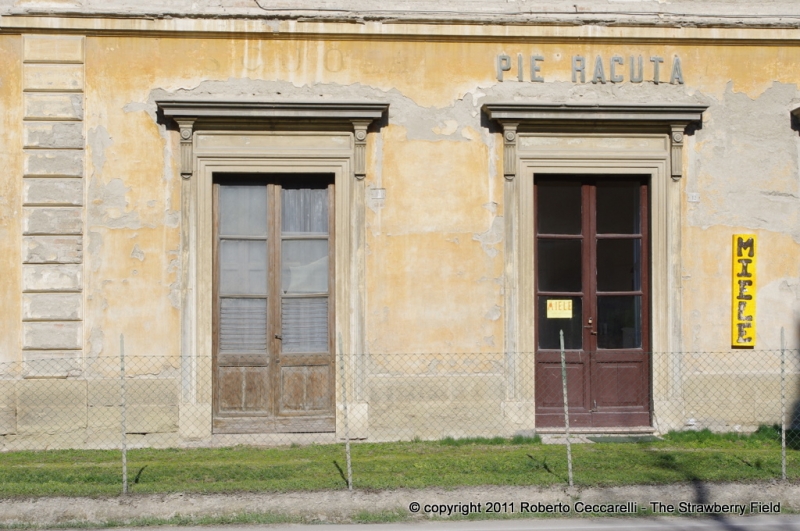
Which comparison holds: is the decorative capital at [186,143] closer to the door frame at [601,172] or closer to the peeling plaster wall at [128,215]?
the peeling plaster wall at [128,215]

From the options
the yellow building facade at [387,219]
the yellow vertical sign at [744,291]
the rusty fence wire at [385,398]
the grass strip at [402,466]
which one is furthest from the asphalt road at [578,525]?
the yellow vertical sign at [744,291]

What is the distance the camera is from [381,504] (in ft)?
25.9

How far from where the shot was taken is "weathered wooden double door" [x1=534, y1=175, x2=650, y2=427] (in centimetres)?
1109

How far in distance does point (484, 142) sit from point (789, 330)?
421 cm

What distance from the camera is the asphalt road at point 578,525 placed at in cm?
746

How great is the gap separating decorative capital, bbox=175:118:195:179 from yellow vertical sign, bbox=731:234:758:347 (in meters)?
6.32

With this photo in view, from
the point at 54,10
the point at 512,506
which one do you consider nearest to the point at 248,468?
the point at 512,506

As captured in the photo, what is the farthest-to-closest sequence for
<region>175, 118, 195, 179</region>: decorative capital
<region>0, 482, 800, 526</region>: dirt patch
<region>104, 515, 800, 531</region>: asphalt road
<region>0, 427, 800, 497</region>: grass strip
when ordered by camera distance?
<region>175, 118, 195, 179</region>: decorative capital → <region>0, 427, 800, 497</region>: grass strip → <region>0, 482, 800, 526</region>: dirt patch → <region>104, 515, 800, 531</region>: asphalt road

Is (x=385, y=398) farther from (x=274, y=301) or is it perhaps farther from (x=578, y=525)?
(x=578, y=525)

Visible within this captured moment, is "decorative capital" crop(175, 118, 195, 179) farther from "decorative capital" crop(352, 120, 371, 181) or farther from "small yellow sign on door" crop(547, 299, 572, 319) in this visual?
"small yellow sign on door" crop(547, 299, 572, 319)

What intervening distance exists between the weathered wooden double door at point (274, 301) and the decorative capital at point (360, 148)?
423 millimetres

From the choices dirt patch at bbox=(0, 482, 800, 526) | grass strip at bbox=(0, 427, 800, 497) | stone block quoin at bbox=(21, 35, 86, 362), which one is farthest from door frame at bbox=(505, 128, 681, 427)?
stone block quoin at bbox=(21, 35, 86, 362)

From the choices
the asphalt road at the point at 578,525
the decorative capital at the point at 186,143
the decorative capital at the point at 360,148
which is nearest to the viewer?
the asphalt road at the point at 578,525

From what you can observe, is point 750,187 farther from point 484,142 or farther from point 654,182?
point 484,142
